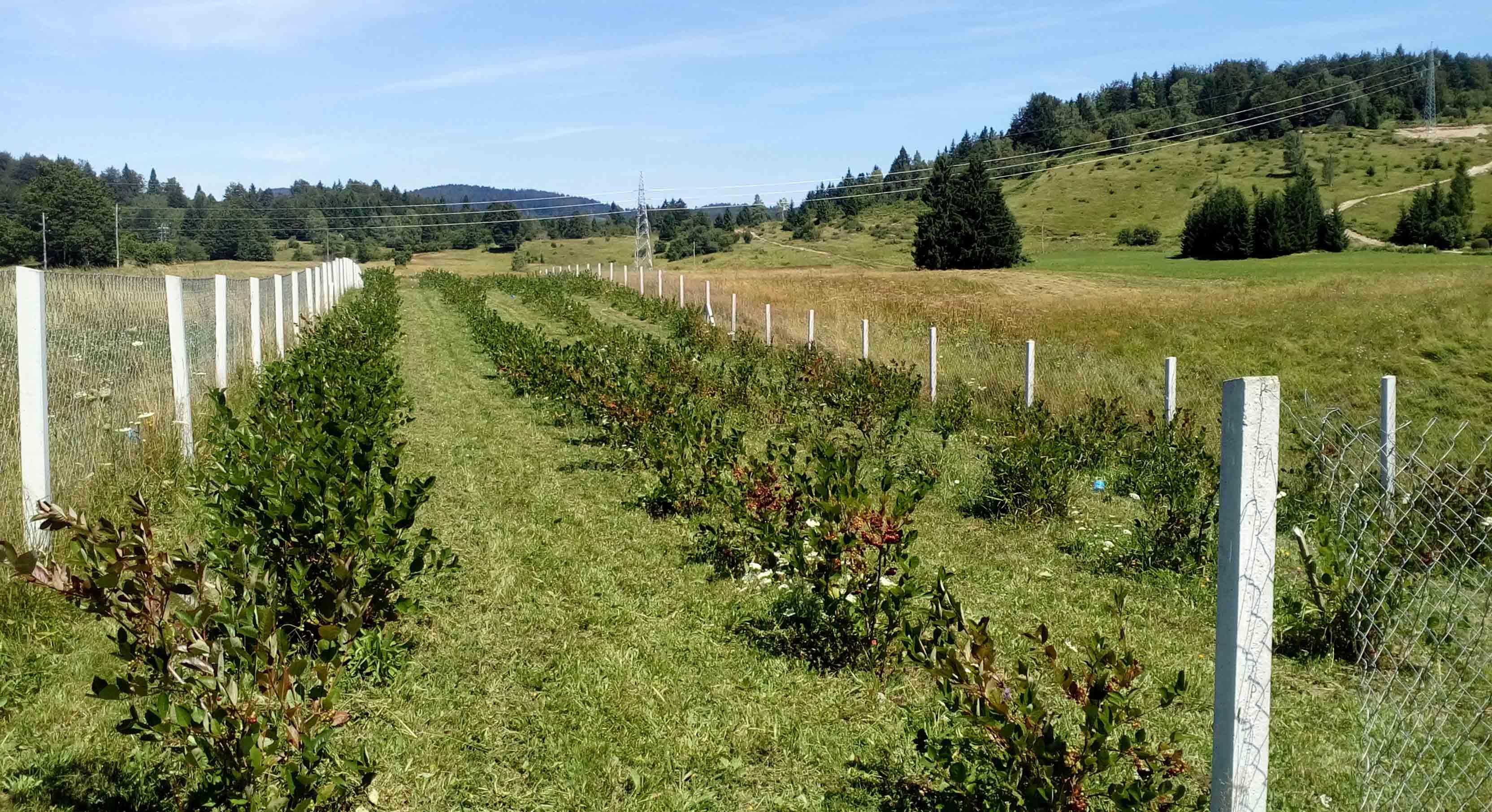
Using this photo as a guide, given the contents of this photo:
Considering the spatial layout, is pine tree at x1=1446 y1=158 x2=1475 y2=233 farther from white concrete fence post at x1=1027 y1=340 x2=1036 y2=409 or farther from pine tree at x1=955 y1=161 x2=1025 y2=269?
white concrete fence post at x1=1027 y1=340 x2=1036 y2=409

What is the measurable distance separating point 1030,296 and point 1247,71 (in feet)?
448

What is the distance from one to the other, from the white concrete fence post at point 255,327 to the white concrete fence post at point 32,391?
6655 millimetres

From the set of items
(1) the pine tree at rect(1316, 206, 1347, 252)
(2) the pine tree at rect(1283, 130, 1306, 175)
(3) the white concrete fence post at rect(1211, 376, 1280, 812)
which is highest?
(2) the pine tree at rect(1283, 130, 1306, 175)

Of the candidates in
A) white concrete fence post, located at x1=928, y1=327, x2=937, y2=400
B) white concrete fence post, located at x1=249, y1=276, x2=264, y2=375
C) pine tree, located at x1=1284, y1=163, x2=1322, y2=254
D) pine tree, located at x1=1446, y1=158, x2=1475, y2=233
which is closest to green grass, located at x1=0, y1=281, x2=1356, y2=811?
white concrete fence post, located at x1=928, y1=327, x2=937, y2=400

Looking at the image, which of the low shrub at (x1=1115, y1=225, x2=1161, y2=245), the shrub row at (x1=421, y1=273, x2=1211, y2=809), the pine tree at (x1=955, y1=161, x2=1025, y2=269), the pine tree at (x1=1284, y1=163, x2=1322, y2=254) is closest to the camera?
the shrub row at (x1=421, y1=273, x2=1211, y2=809)

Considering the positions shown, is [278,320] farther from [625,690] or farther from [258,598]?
[625,690]

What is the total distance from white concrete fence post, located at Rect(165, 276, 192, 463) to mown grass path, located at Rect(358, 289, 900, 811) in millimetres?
2358

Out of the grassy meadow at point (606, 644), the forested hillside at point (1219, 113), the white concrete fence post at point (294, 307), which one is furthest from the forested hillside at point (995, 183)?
the grassy meadow at point (606, 644)

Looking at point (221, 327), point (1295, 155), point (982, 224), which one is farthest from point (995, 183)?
point (221, 327)

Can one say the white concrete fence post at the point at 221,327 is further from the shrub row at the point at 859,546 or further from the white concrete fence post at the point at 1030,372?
the white concrete fence post at the point at 1030,372

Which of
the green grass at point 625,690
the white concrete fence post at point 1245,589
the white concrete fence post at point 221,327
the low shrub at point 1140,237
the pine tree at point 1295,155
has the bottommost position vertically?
the green grass at point 625,690

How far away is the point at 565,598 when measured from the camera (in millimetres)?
5504

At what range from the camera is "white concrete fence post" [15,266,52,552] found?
5199 mm

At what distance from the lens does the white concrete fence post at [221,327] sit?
31.8 ft
